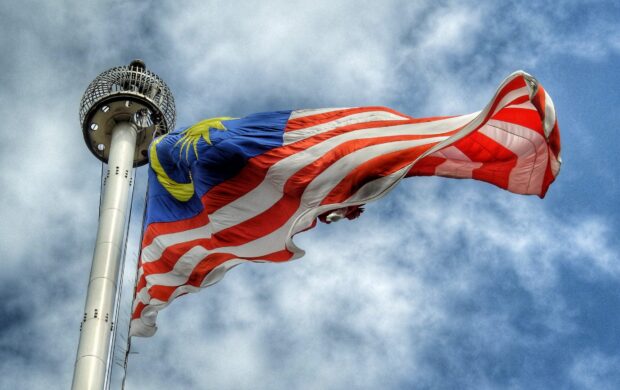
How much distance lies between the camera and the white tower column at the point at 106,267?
88.8 feet

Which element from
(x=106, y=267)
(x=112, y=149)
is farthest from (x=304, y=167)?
(x=112, y=149)

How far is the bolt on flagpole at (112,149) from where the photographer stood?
93.1 ft

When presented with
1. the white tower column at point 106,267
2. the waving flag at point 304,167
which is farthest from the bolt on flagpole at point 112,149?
the waving flag at point 304,167

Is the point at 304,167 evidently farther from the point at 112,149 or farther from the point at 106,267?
the point at 112,149

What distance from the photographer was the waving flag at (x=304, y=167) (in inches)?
1003

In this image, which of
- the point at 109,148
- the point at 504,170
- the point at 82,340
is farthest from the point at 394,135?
the point at 109,148

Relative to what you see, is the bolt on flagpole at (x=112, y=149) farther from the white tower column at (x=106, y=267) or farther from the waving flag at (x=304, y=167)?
the waving flag at (x=304, y=167)

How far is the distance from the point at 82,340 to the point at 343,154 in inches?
386

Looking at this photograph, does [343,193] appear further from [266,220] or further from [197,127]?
[197,127]

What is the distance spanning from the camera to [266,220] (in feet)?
87.4

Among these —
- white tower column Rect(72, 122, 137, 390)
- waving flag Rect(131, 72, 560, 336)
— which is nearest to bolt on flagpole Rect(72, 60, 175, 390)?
white tower column Rect(72, 122, 137, 390)

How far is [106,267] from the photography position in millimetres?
30438

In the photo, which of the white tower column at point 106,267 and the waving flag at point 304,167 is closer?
the waving flag at point 304,167

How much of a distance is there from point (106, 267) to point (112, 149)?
727 cm
